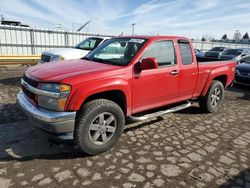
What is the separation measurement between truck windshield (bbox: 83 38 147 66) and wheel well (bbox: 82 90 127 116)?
0.53 metres

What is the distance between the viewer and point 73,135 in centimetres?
331

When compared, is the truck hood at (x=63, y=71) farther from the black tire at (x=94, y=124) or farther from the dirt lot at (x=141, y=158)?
the dirt lot at (x=141, y=158)

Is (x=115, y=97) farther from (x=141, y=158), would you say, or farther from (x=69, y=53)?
(x=69, y=53)

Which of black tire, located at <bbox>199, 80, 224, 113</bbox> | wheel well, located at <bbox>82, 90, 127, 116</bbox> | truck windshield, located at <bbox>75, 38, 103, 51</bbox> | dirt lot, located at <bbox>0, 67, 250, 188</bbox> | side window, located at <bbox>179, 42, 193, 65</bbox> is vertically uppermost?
truck windshield, located at <bbox>75, 38, 103, 51</bbox>

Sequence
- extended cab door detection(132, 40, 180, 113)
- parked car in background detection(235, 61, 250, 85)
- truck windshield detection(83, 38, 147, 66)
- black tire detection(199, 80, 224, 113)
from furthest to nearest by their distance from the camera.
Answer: parked car in background detection(235, 61, 250, 85), black tire detection(199, 80, 224, 113), truck windshield detection(83, 38, 147, 66), extended cab door detection(132, 40, 180, 113)

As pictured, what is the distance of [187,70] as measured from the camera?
478 cm

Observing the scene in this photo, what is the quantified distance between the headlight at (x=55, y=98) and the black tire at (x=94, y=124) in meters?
0.32

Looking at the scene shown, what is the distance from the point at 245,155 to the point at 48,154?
3278 millimetres

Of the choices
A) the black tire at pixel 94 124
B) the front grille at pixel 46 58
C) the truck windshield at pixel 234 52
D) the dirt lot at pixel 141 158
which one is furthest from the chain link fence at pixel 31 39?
the black tire at pixel 94 124

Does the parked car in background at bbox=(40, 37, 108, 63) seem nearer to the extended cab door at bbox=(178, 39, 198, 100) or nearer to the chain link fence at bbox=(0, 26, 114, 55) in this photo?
the extended cab door at bbox=(178, 39, 198, 100)

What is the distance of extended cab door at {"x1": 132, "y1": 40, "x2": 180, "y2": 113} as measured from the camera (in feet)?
13.1

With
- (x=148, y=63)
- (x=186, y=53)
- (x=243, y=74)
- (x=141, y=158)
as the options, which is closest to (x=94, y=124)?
(x=141, y=158)

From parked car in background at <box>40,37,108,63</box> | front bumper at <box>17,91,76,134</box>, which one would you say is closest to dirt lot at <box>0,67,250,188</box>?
front bumper at <box>17,91,76,134</box>

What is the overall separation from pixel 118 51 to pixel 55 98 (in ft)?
6.27
